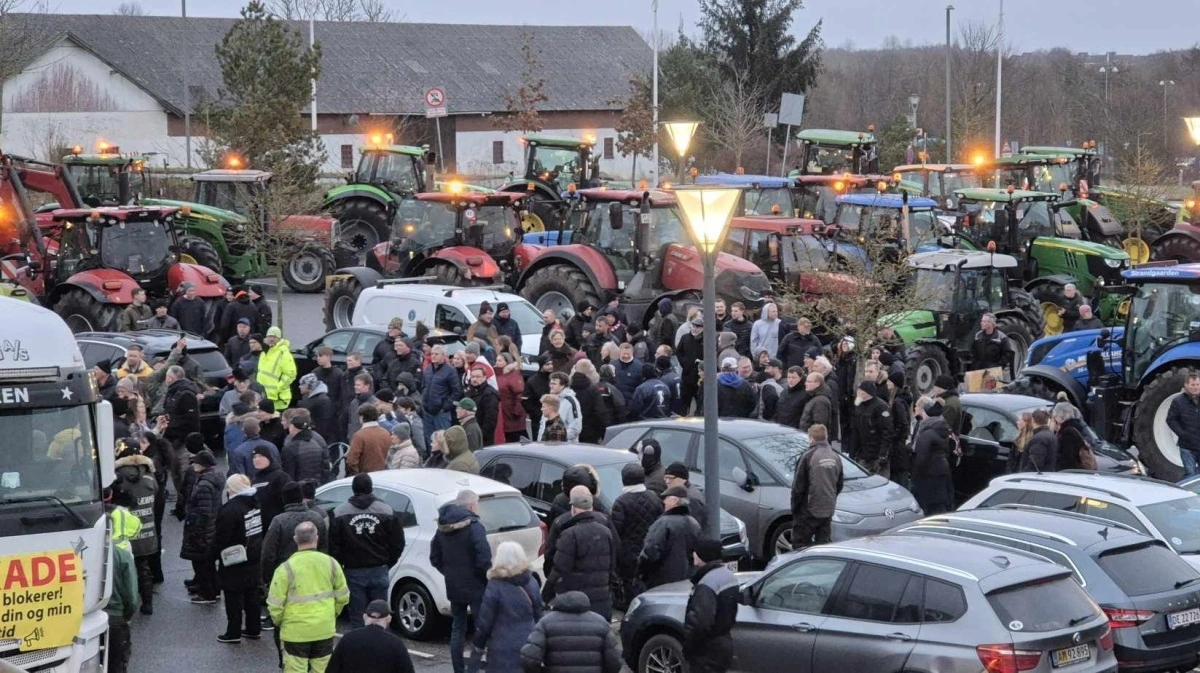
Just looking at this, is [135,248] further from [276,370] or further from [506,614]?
[506,614]

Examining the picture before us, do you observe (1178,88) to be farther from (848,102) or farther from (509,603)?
(509,603)

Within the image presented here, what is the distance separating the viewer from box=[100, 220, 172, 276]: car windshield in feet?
86.2

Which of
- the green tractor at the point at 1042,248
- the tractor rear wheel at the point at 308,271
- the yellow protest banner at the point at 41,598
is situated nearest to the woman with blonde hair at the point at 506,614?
the yellow protest banner at the point at 41,598

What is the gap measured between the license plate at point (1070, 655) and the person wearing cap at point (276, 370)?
11.7m

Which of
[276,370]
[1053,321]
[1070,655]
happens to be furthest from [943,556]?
[1053,321]

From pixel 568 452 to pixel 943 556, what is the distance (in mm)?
5015

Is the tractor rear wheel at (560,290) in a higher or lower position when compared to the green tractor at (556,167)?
lower

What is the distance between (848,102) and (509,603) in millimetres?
78051

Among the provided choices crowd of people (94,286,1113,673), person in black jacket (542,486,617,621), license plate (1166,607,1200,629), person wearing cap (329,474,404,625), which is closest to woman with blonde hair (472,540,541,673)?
crowd of people (94,286,1113,673)

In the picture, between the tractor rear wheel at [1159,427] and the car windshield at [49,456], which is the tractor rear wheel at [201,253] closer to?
the tractor rear wheel at [1159,427]

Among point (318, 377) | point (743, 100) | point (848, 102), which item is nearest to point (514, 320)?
point (318, 377)

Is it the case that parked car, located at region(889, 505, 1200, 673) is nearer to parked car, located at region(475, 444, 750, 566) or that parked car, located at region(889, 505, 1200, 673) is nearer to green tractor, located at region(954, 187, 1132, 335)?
parked car, located at region(475, 444, 750, 566)

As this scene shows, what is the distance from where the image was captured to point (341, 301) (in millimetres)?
26609

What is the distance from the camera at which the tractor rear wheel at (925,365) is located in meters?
22.2
